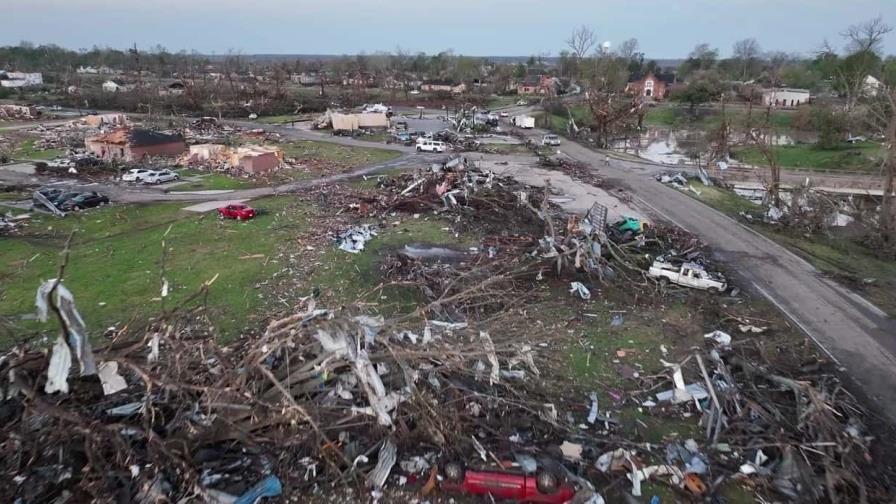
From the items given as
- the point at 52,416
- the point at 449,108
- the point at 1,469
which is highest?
the point at 449,108

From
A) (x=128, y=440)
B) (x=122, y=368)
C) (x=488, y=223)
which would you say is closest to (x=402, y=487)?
(x=128, y=440)

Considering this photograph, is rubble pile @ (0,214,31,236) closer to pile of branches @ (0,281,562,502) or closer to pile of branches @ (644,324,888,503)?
pile of branches @ (0,281,562,502)

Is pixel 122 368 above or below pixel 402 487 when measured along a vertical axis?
above

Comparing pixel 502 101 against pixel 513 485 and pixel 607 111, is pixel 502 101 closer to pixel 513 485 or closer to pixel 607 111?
pixel 607 111

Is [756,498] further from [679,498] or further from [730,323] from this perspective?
[730,323]

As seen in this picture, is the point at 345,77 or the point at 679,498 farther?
the point at 345,77

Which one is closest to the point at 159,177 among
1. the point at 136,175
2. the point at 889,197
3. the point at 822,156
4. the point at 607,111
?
the point at 136,175
